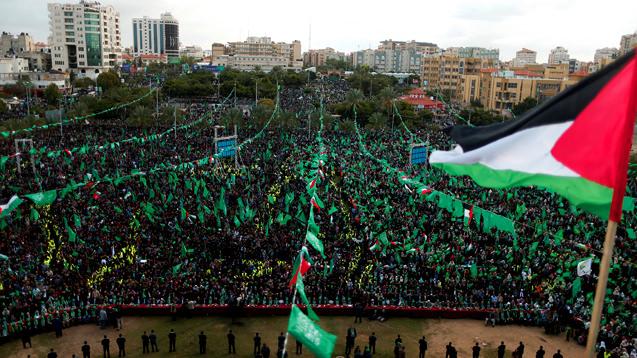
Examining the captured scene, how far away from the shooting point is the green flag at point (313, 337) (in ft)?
30.9

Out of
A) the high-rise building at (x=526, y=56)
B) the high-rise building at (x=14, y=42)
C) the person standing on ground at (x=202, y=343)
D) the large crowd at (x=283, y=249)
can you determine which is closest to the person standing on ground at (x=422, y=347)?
the large crowd at (x=283, y=249)

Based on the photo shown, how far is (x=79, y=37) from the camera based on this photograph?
347 ft

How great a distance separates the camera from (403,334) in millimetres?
17297

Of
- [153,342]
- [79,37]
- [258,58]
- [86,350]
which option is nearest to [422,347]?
[153,342]

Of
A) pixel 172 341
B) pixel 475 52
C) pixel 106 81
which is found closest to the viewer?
pixel 172 341

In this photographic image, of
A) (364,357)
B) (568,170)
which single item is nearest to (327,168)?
(364,357)

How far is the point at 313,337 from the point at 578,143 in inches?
223

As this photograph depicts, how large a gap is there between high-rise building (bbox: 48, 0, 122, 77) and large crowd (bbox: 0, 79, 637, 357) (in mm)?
84746

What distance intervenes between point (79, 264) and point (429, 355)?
1323 centimetres

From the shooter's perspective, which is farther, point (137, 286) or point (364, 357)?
point (137, 286)

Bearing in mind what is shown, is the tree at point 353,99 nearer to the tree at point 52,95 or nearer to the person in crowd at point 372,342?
the tree at point 52,95

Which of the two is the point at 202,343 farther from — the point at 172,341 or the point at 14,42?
the point at 14,42

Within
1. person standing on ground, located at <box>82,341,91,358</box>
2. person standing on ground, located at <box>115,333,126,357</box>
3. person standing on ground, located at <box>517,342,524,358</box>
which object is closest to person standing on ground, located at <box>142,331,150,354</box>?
person standing on ground, located at <box>115,333,126,357</box>

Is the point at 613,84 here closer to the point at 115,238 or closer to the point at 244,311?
the point at 244,311
